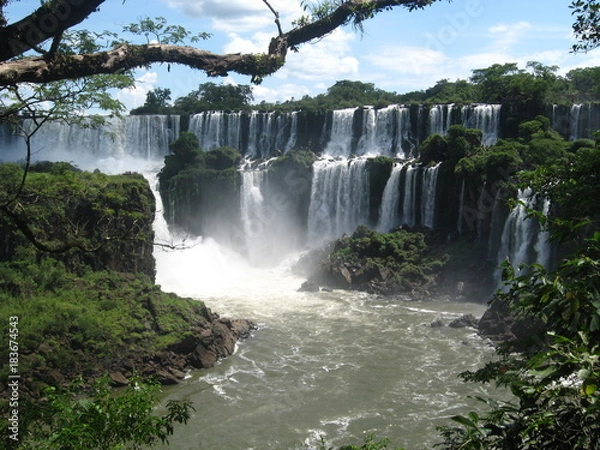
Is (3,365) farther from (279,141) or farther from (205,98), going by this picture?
(205,98)

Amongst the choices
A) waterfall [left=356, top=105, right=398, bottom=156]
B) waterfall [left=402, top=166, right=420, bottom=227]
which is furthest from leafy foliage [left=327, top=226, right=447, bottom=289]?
waterfall [left=356, top=105, right=398, bottom=156]

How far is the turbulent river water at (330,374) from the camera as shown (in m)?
12.0

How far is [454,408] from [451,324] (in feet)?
20.3

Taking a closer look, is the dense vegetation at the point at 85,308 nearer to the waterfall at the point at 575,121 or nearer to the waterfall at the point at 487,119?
the waterfall at the point at 487,119

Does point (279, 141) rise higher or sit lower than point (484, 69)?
lower

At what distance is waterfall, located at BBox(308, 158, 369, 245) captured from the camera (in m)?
28.8

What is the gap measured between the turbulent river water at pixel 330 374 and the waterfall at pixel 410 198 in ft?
18.3

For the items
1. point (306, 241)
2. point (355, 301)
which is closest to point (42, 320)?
point (355, 301)

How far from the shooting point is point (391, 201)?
90.7 ft

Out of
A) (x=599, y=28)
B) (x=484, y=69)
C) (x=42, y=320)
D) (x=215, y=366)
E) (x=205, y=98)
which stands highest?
(x=484, y=69)

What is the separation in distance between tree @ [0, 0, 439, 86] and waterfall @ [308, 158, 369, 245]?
2329 centimetres

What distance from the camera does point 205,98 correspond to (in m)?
45.3

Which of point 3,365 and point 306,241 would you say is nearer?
point 3,365

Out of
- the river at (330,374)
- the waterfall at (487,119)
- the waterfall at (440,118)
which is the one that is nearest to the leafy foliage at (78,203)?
the river at (330,374)
